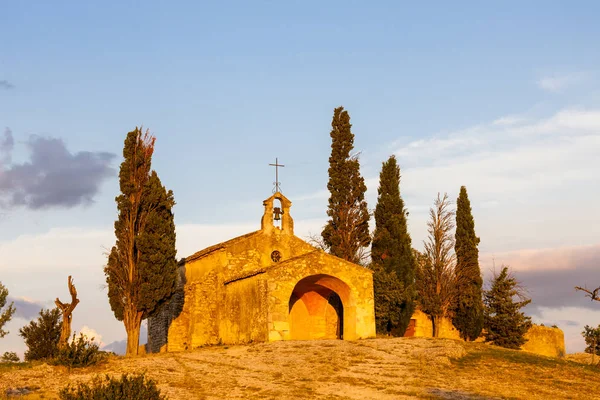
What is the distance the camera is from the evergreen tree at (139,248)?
3105 centimetres

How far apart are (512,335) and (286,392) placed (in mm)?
26115

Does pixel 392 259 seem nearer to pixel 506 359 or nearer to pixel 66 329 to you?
pixel 506 359

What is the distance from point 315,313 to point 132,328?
424 inches

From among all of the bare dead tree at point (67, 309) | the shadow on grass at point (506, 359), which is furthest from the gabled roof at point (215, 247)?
the shadow on grass at point (506, 359)

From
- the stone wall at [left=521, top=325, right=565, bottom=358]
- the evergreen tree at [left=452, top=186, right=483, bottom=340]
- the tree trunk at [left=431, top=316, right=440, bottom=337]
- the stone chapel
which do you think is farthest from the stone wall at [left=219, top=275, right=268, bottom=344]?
the stone wall at [left=521, top=325, right=565, bottom=358]

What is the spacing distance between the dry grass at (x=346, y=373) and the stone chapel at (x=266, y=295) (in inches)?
110

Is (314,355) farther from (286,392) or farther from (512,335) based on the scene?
(512,335)

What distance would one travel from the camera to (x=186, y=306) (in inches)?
1438

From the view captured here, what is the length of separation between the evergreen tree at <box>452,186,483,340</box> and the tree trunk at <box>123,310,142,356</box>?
66.1 ft

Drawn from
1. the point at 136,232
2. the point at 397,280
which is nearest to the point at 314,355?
the point at 136,232

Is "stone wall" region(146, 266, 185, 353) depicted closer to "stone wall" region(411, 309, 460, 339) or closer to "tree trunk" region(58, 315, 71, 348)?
"tree trunk" region(58, 315, 71, 348)

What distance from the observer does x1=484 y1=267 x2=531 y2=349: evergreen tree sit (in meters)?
43.4

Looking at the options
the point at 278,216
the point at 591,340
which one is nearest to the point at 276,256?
the point at 278,216

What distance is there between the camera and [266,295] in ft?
104
